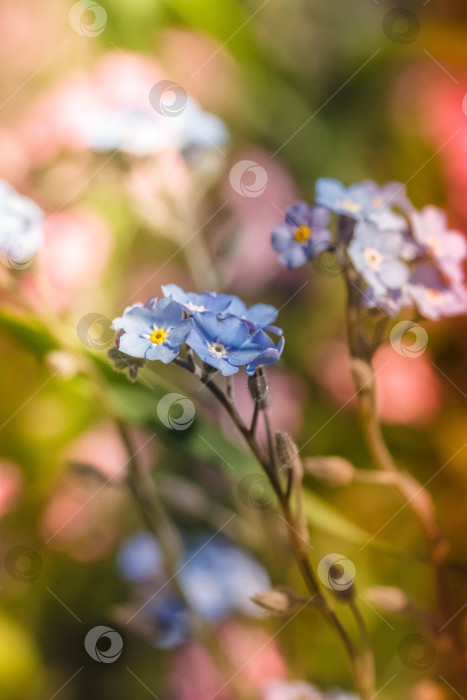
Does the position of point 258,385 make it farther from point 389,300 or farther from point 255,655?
point 255,655

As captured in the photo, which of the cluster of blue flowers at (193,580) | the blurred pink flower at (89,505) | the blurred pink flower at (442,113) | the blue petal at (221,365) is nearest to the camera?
the blue petal at (221,365)

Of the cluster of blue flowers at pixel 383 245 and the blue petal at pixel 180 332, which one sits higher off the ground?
the cluster of blue flowers at pixel 383 245

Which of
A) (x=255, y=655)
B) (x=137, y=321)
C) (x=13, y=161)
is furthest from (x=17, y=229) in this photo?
(x=255, y=655)

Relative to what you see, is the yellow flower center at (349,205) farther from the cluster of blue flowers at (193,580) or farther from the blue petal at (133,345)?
the cluster of blue flowers at (193,580)

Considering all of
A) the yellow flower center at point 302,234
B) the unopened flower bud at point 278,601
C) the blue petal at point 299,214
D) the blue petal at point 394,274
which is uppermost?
the blue petal at point 394,274

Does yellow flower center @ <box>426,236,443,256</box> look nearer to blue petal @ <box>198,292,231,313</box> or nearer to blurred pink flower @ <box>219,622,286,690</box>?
blue petal @ <box>198,292,231,313</box>

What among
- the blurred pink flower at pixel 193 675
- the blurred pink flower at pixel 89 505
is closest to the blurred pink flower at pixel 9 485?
the blurred pink flower at pixel 89 505

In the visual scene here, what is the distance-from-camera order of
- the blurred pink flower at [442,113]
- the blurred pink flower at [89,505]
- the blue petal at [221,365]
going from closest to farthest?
the blue petal at [221,365] < the blurred pink flower at [89,505] < the blurred pink flower at [442,113]
